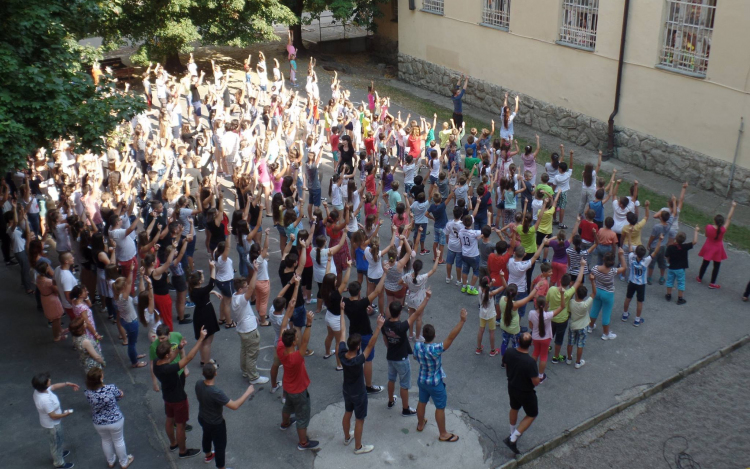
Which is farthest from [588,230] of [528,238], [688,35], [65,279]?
[65,279]

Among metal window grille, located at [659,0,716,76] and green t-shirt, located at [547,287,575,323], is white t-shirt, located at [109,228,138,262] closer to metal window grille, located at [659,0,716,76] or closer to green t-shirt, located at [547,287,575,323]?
green t-shirt, located at [547,287,575,323]

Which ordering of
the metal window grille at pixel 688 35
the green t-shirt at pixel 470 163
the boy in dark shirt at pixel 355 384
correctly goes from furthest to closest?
the metal window grille at pixel 688 35 → the green t-shirt at pixel 470 163 → the boy in dark shirt at pixel 355 384

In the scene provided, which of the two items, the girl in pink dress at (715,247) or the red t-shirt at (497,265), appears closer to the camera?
the red t-shirt at (497,265)

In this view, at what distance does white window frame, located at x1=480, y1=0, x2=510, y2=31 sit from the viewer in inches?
806

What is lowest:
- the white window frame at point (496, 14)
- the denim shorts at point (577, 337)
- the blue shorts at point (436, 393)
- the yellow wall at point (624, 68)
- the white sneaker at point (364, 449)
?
the white sneaker at point (364, 449)

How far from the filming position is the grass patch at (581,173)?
42.9 feet

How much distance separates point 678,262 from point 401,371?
5177mm

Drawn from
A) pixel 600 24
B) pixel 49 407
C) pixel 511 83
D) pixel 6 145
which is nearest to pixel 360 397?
pixel 49 407

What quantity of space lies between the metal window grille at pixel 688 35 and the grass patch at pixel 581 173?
293 centimetres

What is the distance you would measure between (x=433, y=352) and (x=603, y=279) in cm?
333

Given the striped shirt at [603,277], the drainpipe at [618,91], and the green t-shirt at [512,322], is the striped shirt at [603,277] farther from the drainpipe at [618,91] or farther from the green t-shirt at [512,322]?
the drainpipe at [618,91]

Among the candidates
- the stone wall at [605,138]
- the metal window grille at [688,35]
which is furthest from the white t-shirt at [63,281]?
the metal window grille at [688,35]

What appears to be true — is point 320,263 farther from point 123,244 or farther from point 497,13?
point 497,13

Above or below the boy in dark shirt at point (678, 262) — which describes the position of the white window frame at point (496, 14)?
above
